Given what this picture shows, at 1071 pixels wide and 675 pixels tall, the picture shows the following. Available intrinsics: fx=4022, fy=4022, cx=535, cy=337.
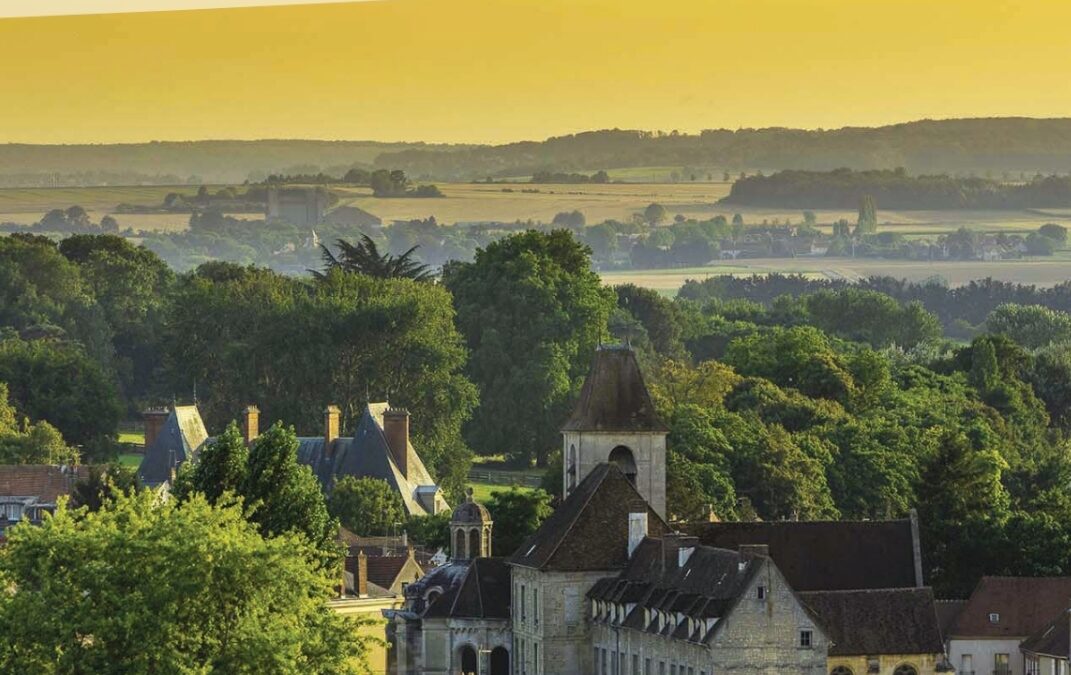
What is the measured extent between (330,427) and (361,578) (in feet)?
103

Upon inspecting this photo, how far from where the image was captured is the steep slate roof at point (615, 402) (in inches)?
4464

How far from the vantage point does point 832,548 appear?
108m

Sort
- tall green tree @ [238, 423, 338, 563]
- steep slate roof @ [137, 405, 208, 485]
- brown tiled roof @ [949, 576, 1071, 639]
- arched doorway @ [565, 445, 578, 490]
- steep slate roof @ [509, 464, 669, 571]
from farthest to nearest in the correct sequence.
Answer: steep slate roof @ [137, 405, 208, 485] < arched doorway @ [565, 445, 578, 490] < brown tiled roof @ [949, 576, 1071, 639] < steep slate roof @ [509, 464, 669, 571] < tall green tree @ [238, 423, 338, 563]

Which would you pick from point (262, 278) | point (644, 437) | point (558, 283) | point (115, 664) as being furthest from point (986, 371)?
point (115, 664)

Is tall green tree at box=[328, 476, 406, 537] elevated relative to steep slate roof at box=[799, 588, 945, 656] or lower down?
lower down

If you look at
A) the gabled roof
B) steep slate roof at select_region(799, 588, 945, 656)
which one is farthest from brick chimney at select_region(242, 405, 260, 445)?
steep slate roof at select_region(799, 588, 945, 656)

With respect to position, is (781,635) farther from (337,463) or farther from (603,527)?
(337,463)

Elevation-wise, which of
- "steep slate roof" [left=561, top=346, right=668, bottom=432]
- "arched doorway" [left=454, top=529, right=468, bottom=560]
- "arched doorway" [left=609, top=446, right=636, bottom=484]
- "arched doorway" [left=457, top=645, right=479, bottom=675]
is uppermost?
"steep slate roof" [left=561, top=346, right=668, bottom=432]

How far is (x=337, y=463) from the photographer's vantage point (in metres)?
141

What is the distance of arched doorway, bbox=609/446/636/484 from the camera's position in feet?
371

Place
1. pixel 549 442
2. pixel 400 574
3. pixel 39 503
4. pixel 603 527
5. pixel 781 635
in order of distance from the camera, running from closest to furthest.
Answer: pixel 781 635
pixel 603 527
pixel 400 574
pixel 39 503
pixel 549 442

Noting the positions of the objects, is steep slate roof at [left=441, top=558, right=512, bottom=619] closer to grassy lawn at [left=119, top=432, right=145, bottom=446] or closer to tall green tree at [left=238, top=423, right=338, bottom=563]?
tall green tree at [left=238, top=423, right=338, bottom=563]

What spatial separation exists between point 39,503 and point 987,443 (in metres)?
36.0

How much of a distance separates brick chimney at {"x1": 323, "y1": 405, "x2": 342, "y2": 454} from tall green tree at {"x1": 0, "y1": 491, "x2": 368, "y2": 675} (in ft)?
186
